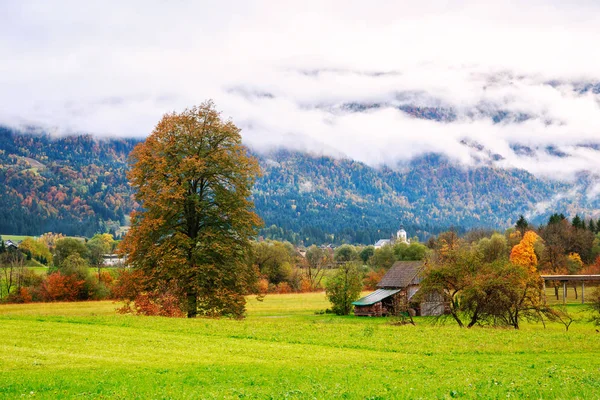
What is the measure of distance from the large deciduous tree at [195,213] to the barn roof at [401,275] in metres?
38.1

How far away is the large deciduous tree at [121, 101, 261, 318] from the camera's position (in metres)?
42.6

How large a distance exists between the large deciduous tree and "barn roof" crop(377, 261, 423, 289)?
3806 centimetres

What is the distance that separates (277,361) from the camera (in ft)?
84.2

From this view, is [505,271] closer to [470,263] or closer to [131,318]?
[470,263]

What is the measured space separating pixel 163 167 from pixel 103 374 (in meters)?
23.5

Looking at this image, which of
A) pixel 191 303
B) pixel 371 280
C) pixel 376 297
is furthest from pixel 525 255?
pixel 191 303

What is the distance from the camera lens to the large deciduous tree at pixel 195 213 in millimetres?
42625

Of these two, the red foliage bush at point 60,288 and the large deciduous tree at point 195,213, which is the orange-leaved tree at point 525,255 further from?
the red foliage bush at point 60,288

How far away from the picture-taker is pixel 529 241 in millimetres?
109750

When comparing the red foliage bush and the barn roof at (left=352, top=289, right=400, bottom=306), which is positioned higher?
the red foliage bush

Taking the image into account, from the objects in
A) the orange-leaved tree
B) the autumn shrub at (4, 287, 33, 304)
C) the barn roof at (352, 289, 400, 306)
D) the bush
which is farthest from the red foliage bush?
the orange-leaved tree

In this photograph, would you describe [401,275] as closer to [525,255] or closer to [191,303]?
[525,255]

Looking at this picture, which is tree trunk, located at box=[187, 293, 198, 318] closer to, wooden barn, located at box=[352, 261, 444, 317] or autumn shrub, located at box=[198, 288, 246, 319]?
autumn shrub, located at box=[198, 288, 246, 319]

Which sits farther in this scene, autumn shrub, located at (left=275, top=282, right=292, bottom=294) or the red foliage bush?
autumn shrub, located at (left=275, top=282, right=292, bottom=294)
